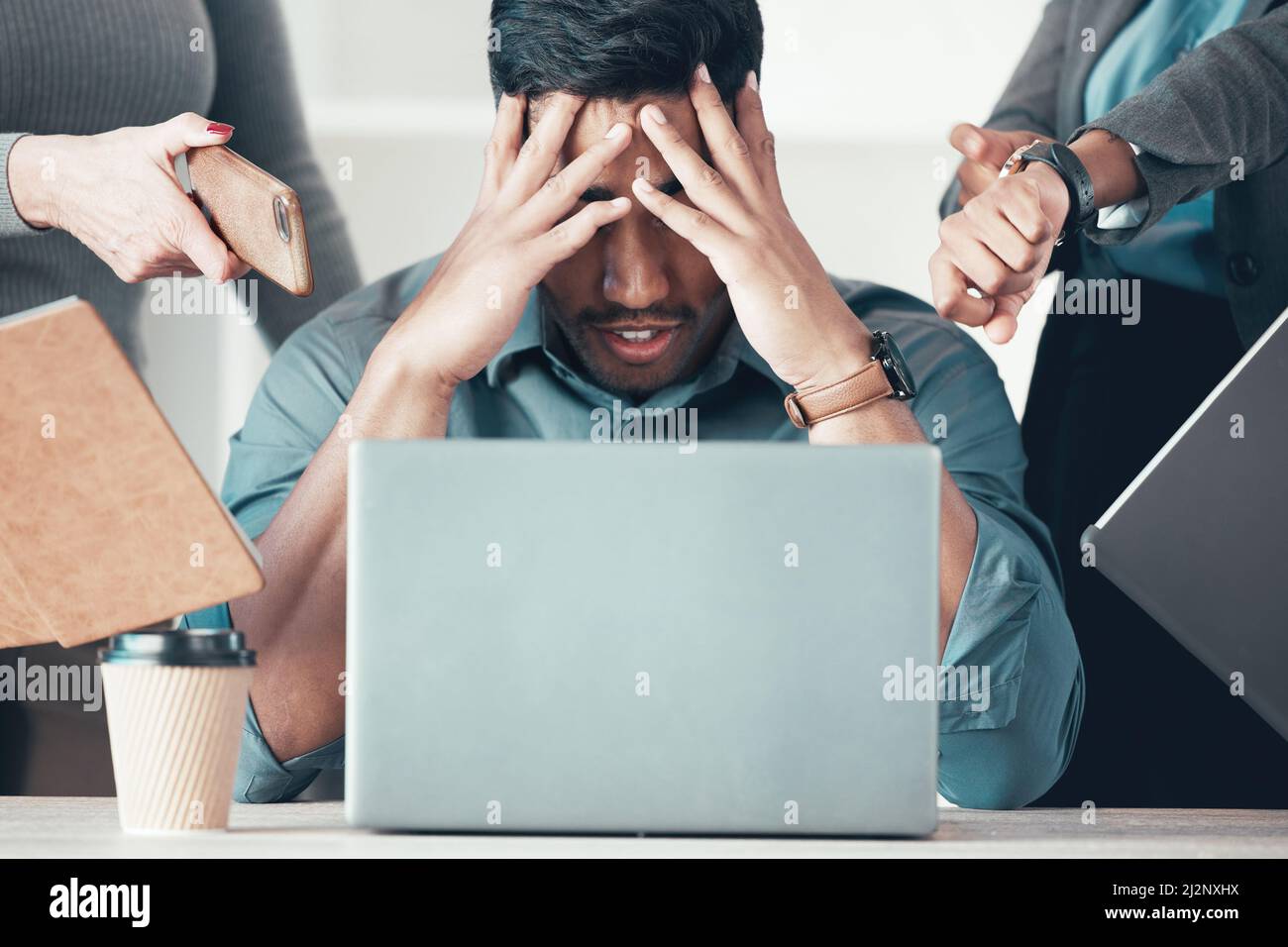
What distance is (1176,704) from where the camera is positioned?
1.69 metres

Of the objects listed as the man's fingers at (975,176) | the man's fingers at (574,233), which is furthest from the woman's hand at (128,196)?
the man's fingers at (975,176)

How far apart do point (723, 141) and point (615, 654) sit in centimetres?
83

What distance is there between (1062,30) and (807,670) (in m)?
1.35

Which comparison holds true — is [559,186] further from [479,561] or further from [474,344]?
[479,561]

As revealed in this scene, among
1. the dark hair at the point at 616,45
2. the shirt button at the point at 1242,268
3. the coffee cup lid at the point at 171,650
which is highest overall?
the dark hair at the point at 616,45

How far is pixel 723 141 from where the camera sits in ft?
4.44

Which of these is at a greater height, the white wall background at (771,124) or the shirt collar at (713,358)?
the white wall background at (771,124)

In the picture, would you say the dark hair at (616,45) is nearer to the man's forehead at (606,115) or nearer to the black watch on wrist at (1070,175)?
the man's forehead at (606,115)

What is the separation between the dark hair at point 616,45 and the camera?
1399 millimetres

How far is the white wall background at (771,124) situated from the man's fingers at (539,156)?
5.20ft

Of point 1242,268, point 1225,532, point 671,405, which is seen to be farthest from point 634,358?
point 1225,532

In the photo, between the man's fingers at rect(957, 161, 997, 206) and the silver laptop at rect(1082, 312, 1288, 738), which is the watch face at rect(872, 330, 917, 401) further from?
the silver laptop at rect(1082, 312, 1288, 738)

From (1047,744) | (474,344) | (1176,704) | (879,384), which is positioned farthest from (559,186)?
(1176,704)

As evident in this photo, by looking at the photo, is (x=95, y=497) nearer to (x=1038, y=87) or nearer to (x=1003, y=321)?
(x=1003, y=321)
